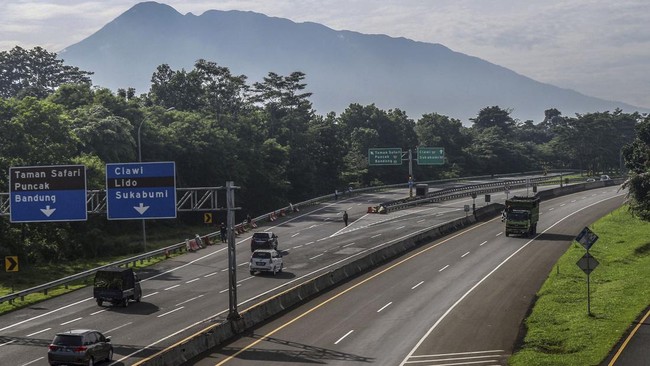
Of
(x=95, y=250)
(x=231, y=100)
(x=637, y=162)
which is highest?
(x=231, y=100)

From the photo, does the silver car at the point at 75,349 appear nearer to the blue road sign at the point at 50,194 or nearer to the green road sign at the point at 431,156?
the blue road sign at the point at 50,194

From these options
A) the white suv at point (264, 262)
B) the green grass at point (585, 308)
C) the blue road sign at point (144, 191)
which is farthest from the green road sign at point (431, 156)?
the blue road sign at point (144, 191)

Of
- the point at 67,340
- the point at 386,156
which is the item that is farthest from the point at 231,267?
the point at 386,156

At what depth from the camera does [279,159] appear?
4828 inches

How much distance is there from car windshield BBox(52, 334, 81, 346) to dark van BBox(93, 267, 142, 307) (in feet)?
47.2

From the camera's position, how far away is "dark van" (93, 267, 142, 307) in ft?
152

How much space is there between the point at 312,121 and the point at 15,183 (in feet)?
368

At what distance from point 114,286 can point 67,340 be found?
14836mm

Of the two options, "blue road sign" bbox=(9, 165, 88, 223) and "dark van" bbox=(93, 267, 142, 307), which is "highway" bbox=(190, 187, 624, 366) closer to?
"dark van" bbox=(93, 267, 142, 307)

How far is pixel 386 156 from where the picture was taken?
12150 cm

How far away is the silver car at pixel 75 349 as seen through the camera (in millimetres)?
31250

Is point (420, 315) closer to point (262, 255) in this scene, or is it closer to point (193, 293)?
point (193, 293)

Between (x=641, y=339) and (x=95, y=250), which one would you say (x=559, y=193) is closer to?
(x=95, y=250)

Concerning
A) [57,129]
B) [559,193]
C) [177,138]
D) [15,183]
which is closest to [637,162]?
[559,193]
